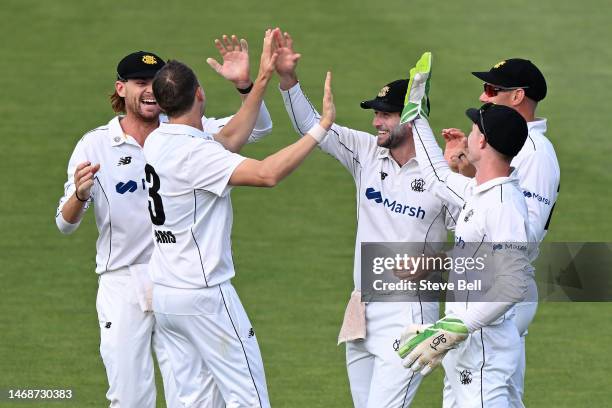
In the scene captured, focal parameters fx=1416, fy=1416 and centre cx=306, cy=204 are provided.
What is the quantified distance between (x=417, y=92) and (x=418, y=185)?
2.67ft

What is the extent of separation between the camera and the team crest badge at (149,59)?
1022cm

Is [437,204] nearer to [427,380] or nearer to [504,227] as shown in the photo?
[504,227]

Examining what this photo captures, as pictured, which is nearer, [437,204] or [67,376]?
[437,204]

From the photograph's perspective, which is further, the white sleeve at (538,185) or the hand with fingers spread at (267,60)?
the white sleeve at (538,185)

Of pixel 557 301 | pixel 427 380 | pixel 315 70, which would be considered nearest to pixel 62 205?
pixel 427 380

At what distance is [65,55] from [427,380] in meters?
13.1

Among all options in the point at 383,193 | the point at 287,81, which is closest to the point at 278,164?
the point at 287,81

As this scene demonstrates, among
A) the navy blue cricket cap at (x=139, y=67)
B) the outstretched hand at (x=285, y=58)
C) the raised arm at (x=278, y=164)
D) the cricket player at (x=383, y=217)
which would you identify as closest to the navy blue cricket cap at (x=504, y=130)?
the raised arm at (x=278, y=164)

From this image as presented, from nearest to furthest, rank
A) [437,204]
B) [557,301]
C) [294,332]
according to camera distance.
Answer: [437,204] → [294,332] → [557,301]

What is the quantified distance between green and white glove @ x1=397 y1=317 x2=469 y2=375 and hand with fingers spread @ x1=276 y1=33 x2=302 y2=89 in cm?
209

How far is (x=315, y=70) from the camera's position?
23.8 m

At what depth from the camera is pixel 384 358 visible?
979cm

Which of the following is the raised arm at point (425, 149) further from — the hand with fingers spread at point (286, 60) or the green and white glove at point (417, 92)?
the hand with fingers spread at point (286, 60)

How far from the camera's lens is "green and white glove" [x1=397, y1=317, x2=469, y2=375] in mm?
8539
